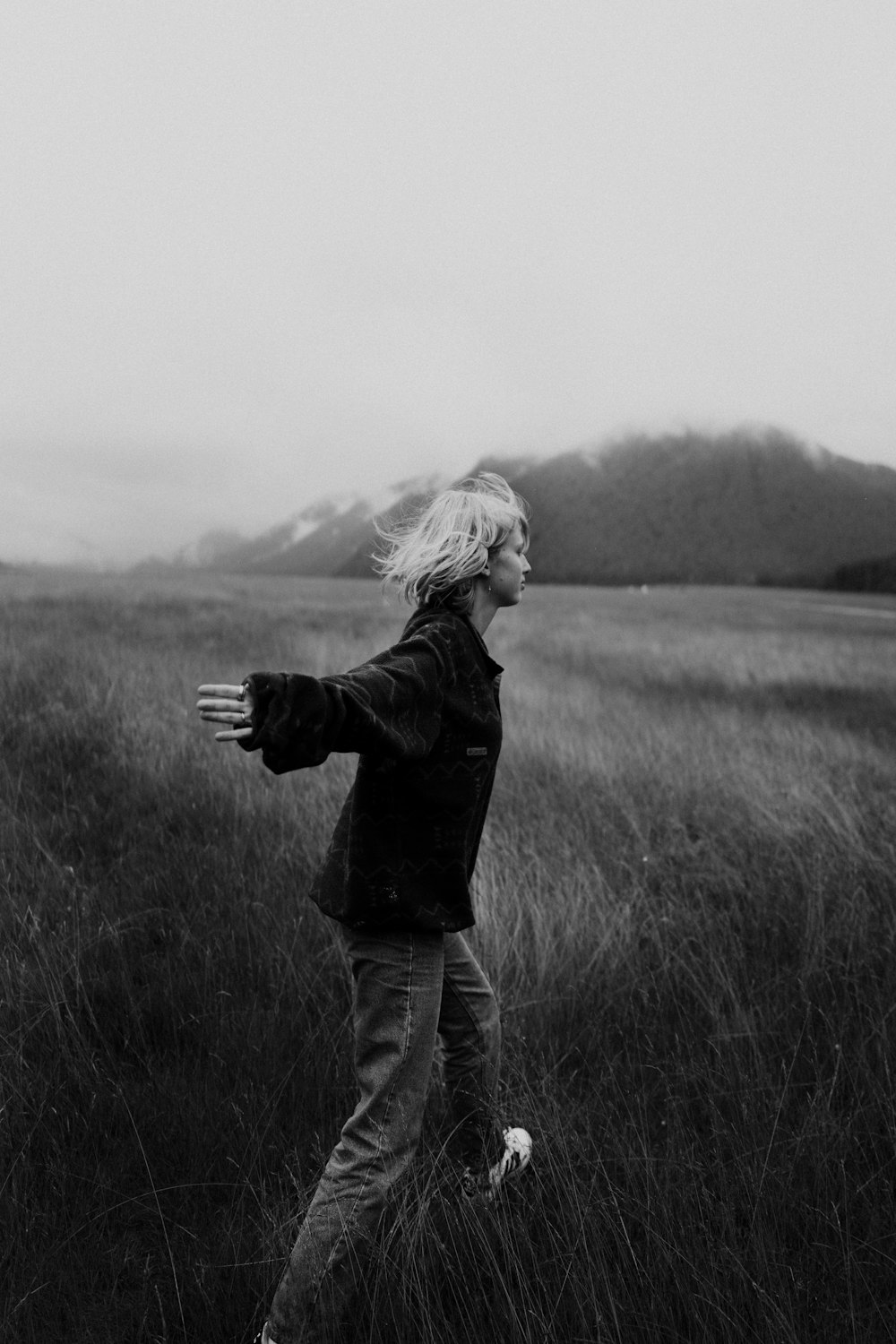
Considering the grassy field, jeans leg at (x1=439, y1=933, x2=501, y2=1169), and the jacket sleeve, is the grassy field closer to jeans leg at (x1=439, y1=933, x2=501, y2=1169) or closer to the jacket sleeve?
jeans leg at (x1=439, y1=933, x2=501, y2=1169)

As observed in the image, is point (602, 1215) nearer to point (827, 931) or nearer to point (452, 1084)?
point (452, 1084)

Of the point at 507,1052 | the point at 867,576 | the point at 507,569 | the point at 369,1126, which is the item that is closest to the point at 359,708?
the point at 507,569

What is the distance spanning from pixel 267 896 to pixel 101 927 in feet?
2.37

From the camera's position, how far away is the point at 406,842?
73.6 inches

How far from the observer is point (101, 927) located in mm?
3070

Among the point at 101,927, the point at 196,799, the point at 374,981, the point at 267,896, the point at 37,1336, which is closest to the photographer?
the point at 37,1336

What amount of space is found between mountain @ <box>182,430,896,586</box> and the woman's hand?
114092 mm

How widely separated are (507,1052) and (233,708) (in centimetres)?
182

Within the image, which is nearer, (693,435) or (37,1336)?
(37,1336)

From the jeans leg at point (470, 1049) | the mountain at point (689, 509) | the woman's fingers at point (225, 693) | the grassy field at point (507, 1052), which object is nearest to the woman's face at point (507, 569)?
the woman's fingers at point (225, 693)

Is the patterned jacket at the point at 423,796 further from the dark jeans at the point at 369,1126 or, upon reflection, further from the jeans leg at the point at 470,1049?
the jeans leg at the point at 470,1049

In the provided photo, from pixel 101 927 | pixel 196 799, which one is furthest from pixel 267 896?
pixel 196 799

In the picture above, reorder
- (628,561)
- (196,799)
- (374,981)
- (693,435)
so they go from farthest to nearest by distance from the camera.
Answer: (693,435), (628,561), (196,799), (374,981)

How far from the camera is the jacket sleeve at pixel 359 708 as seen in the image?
145 cm
